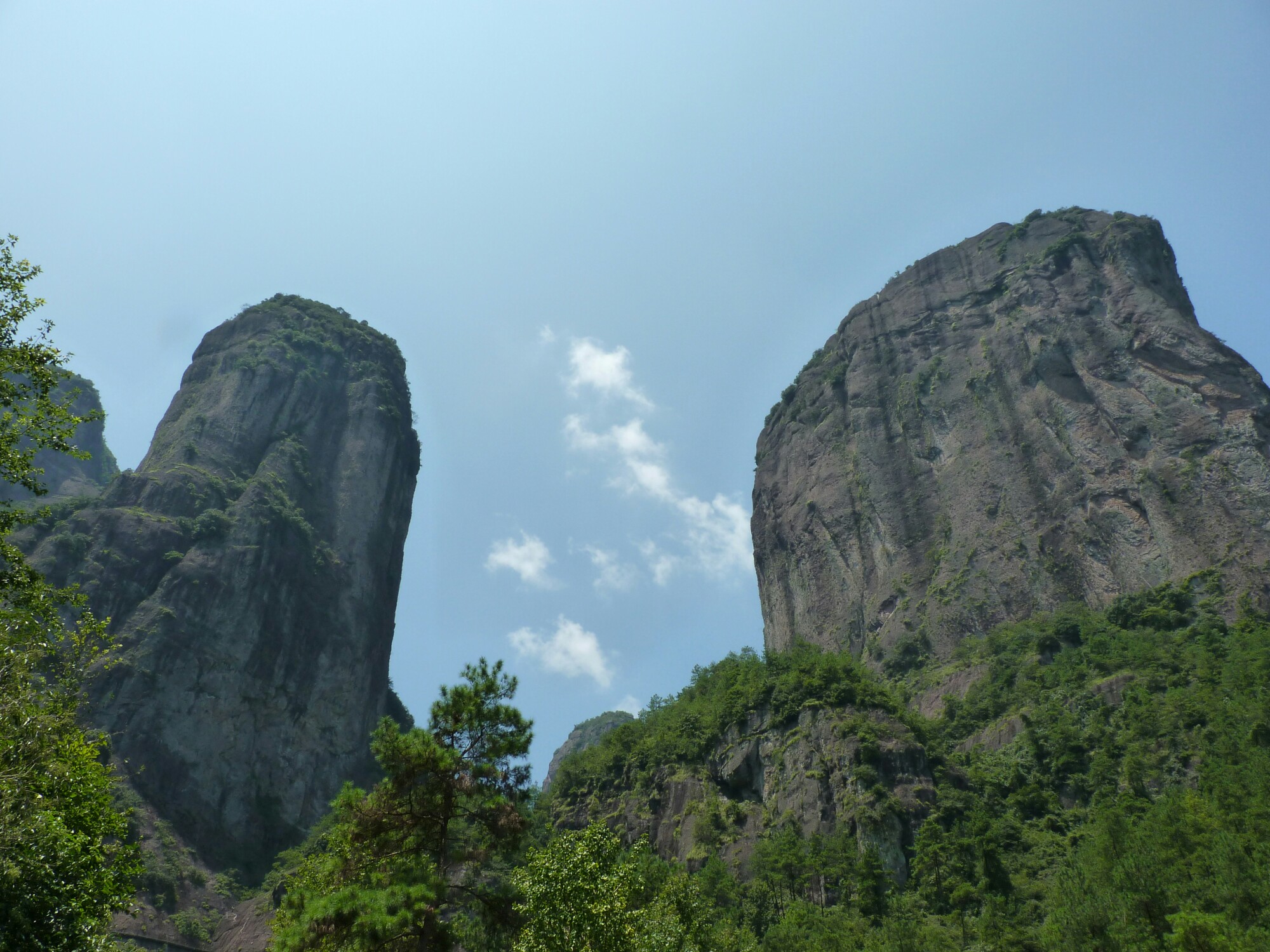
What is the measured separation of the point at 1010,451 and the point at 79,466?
468ft

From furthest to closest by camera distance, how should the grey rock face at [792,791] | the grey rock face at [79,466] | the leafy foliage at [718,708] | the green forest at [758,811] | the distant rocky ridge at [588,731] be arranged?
the distant rocky ridge at [588,731]
the grey rock face at [79,466]
the leafy foliage at [718,708]
the grey rock face at [792,791]
the green forest at [758,811]

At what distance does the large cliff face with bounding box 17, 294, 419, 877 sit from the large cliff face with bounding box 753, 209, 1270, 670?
48.3m

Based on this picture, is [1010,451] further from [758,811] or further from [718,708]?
[758,811]

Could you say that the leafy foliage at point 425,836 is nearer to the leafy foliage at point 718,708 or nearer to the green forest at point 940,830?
the green forest at point 940,830

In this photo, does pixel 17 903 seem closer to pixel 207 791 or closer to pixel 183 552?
pixel 207 791

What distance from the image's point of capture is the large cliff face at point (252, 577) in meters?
Result: 64.8

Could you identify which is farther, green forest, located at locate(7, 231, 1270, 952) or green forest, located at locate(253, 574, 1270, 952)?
green forest, located at locate(253, 574, 1270, 952)

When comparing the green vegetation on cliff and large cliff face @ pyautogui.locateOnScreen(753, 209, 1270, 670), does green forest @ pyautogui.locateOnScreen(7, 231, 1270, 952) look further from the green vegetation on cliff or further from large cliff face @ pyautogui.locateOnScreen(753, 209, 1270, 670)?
large cliff face @ pyautogui.locateOnScreen(753, 209, 1270, 670)

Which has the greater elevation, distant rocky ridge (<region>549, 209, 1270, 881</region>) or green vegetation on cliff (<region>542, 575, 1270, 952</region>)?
distant rocky ridge (<region>549, 209, 1270, 881</region>)

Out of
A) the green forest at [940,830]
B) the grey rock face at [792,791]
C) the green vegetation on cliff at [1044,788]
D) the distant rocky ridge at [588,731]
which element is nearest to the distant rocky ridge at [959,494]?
the grey rock face at [792,791]

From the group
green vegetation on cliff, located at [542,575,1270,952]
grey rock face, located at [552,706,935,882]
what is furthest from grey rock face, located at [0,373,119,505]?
green vegetation on cliff, located at [542,575,1270,952]

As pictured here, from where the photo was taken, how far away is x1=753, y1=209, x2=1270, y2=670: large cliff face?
6412 centimetres

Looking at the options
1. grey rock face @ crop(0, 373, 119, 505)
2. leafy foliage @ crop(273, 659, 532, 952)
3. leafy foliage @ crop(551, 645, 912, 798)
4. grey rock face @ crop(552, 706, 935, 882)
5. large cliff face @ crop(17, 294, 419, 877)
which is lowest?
leafy foliage @ crop(273, 659, 532, 952)

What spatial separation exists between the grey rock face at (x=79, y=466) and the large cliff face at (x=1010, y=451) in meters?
92.6
